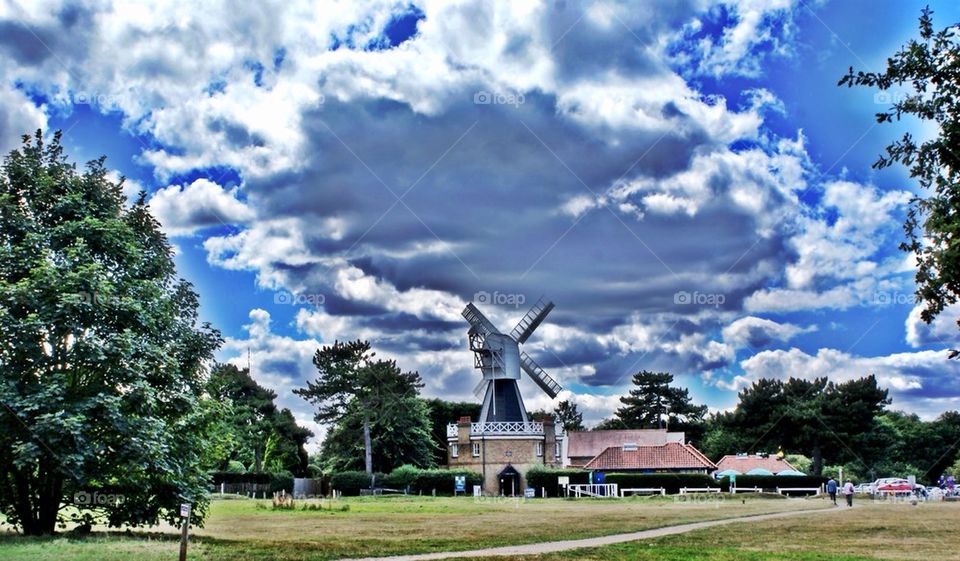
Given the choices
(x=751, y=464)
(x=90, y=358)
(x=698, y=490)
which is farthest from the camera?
(x=751, y=464)

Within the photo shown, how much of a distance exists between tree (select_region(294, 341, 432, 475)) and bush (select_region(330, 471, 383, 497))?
3.19 metres

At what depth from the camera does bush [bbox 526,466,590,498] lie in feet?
210

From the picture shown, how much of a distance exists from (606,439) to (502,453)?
2804 cm

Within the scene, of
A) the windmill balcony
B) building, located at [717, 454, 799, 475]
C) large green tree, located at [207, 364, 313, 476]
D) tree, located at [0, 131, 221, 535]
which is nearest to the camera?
tree, located at [0, 131, 221, 535]

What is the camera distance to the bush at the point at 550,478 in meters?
64.1

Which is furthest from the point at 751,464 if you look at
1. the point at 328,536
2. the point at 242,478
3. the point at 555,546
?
→ the point at 555,546

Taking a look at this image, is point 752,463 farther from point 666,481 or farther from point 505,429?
point 505,429

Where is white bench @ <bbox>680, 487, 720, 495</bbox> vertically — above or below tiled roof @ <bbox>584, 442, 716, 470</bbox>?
below

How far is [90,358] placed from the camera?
20.9 meters

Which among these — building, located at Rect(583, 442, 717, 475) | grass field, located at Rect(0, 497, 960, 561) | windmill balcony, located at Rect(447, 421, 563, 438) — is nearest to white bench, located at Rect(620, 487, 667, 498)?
building, located at Rect(583, 442, 717, 475)

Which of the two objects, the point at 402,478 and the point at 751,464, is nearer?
the point at 402,478

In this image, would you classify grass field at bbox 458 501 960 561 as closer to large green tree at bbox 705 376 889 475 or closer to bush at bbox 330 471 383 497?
bush at bbox 330 471 383 497

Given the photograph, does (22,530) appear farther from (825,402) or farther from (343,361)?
(825,402)

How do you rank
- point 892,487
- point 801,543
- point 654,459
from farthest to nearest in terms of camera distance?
point 654,459, point 892,487, point 801,543
